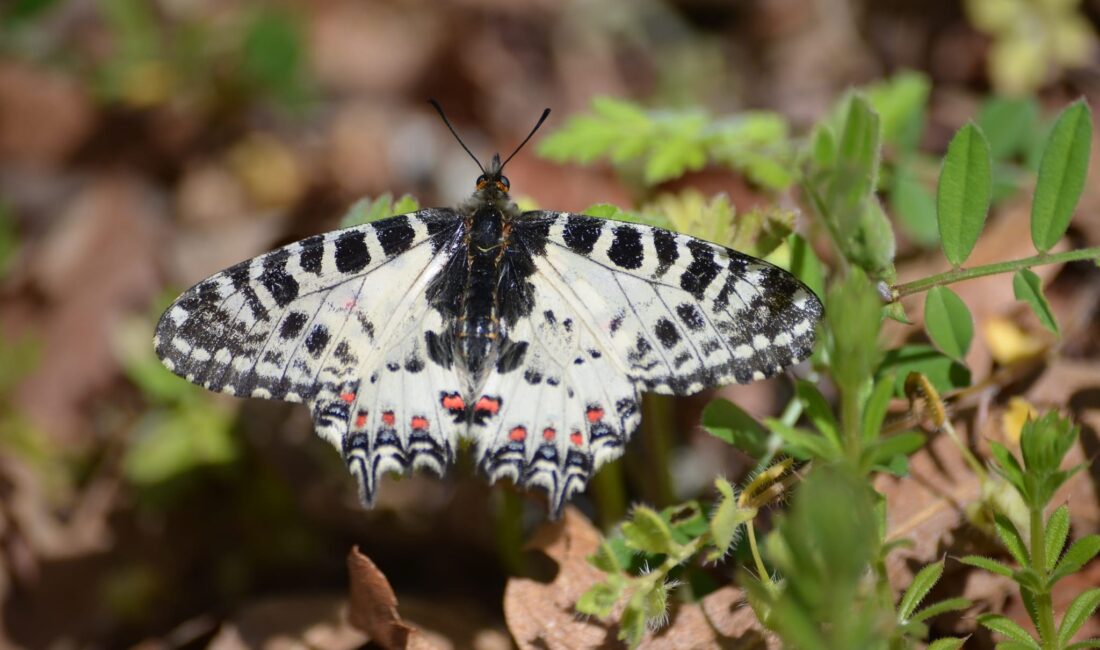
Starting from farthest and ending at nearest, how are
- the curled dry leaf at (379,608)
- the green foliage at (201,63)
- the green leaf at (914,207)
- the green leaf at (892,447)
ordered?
A: 1. the green foliage at (201,63)
2. the green leaf at (914,207)
3. the curled dry leaf at (379,608)
4. the green leaf at (892,447)

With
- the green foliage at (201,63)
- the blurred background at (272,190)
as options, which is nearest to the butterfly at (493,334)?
the blurred background at (272,190)

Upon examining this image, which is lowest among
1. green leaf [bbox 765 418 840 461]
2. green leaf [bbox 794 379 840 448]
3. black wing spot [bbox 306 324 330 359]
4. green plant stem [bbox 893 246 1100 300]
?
green leaf [bbox 765 418 840 461]

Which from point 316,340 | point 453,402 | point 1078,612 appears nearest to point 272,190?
point 316,340

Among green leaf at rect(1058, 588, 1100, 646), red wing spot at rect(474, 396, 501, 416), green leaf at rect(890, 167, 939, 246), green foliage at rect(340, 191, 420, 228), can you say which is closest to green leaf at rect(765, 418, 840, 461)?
green leaf at rect(1058, 588, 1100, 646)

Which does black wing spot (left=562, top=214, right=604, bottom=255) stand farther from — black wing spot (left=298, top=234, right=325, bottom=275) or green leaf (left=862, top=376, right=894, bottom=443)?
green leaf (left=862, top=376, right=894, bottom=443)

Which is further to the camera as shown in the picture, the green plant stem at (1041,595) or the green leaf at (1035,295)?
the green leaf at (1035,295)

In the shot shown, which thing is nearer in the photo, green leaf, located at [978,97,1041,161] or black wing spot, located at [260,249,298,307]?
black wing spot, located at [260,249,298,307]

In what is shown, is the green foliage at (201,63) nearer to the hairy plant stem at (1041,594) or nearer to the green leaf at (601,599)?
the green leaf at (601,599)
